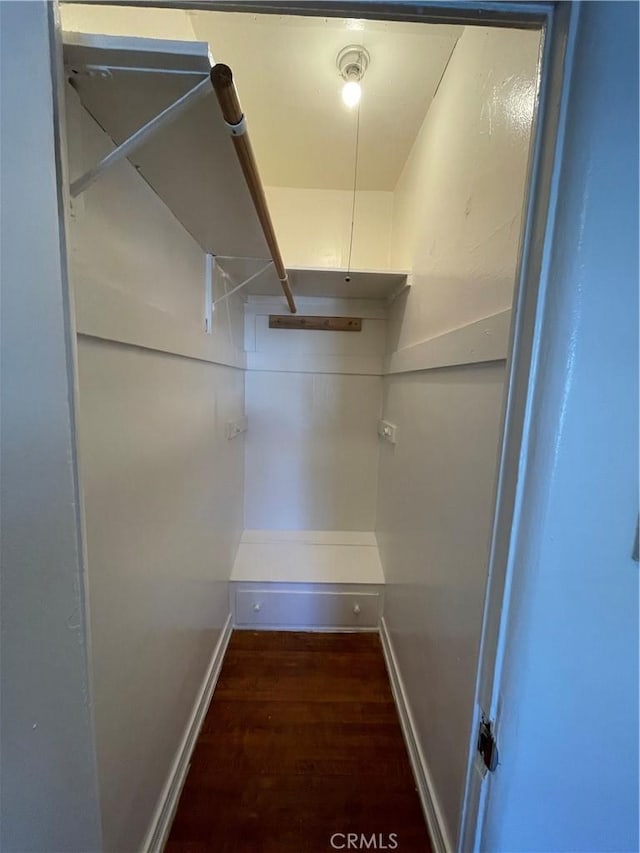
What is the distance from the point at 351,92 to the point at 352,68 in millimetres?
77

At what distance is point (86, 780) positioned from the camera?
1.88 feet

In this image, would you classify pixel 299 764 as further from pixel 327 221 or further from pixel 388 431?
pixel 327 221

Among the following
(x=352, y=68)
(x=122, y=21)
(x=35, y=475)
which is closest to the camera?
(x=35, y=475)

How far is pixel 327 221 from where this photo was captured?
2316mm

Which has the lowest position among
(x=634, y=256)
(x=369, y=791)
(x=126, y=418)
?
(x=369, y=791)

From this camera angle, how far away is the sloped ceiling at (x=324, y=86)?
1.29 m

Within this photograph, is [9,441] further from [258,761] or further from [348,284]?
[348,284]

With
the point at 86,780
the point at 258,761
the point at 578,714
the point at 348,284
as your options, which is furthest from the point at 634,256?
the point at 258,761

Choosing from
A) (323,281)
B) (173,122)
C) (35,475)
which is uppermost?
(323,281)

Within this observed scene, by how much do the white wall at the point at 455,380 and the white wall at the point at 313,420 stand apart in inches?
27.9

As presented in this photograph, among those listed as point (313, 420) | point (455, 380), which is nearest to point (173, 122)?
point (455, 380)

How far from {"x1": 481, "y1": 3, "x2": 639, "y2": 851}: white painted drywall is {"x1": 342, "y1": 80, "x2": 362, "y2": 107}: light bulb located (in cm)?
140

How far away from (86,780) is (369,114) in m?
2.41

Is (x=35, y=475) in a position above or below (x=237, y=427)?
above
